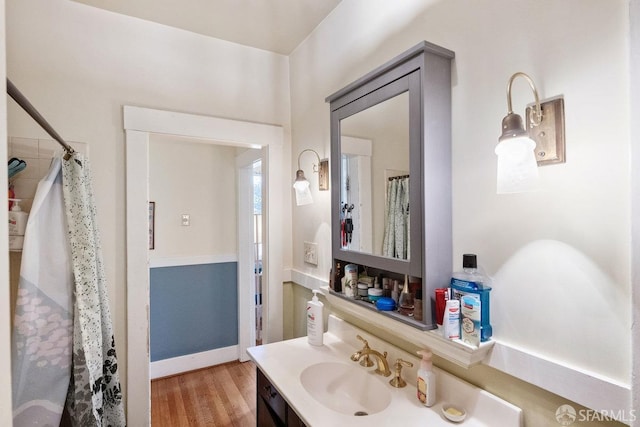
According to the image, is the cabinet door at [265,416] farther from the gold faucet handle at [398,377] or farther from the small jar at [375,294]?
the small jar at [375,294]

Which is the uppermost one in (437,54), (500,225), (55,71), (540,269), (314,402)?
(55,71)

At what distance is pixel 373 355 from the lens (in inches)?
51.9

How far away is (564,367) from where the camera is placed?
75 cm

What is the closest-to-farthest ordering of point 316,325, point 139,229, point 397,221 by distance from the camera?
point 397,221, point 316,325, point 139,229

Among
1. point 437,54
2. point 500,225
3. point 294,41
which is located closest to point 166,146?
point 294,41

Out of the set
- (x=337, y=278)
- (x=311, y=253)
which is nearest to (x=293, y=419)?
(x=337, y=278)

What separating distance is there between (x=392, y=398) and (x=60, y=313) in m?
1.19

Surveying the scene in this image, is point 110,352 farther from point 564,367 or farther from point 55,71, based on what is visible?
point 564,367

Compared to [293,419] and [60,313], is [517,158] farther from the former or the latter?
[60,313]

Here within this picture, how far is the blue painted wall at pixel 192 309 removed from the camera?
9.16 feet

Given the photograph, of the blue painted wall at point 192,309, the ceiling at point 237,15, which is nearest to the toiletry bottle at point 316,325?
the ceiling at point 237,15

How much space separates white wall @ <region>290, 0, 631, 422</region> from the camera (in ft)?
2.24

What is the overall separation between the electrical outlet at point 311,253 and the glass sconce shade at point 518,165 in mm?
1140

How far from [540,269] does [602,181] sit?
245mm
